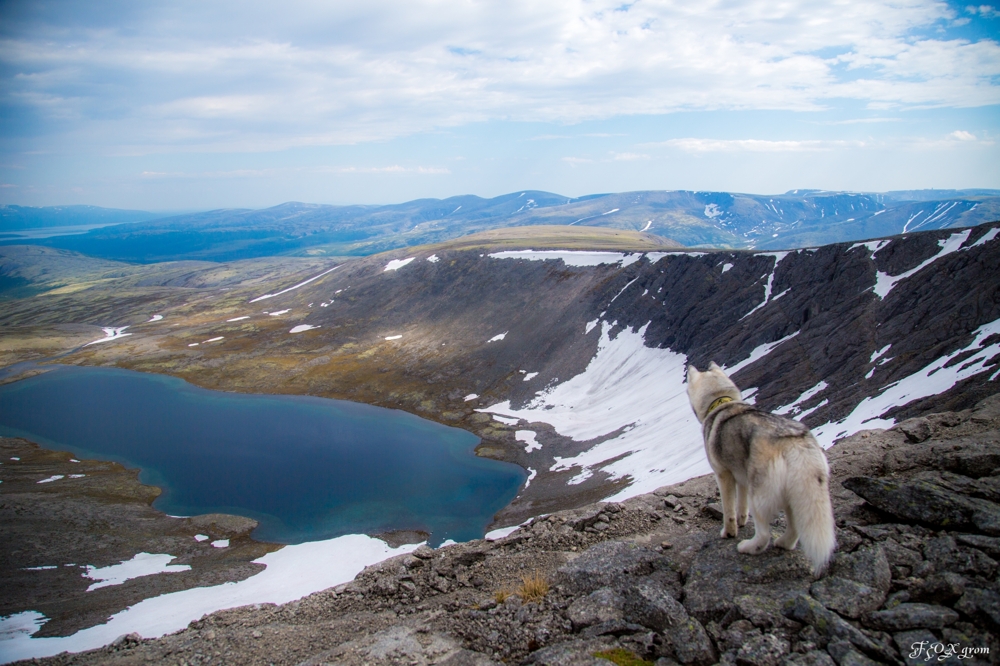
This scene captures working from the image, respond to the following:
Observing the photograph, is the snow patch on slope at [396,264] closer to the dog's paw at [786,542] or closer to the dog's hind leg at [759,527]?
the dog's hind leg at [759,527]

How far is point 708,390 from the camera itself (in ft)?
29.8

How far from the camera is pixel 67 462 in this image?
5716 cm

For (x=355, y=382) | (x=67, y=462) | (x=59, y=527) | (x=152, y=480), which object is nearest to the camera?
(x=59, y=527)

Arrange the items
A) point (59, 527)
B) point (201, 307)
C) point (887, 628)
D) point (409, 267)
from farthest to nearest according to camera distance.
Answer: point (201, 307)
point (409, 267)
point (59, 527)
point (887, 628)

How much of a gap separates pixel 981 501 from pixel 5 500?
6403 cm

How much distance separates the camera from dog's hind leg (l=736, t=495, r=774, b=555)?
22.8ft

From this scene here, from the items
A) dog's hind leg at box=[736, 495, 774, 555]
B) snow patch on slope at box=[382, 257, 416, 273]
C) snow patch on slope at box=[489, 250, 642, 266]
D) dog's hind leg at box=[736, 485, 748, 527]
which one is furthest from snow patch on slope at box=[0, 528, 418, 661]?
snow patch on slope at box=[382, 257, 416, 273]

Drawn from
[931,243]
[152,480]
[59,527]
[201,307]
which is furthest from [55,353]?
[931,243]

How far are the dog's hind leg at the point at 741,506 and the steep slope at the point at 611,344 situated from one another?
22.3 meters

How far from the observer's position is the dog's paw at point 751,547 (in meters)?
7.41

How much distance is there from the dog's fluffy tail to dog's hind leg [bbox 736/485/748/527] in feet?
5.79

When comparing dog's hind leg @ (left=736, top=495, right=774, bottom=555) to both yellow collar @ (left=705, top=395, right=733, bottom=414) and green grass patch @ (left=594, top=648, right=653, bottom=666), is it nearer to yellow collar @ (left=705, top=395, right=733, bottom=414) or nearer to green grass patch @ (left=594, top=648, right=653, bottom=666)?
yellow collar @ (left=705, top=395, right=733, bottom=414)

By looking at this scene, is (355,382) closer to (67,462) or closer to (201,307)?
(67,462)

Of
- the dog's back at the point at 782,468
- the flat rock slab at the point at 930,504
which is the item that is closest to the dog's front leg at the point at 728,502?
the dog's back at the point at 782,468
